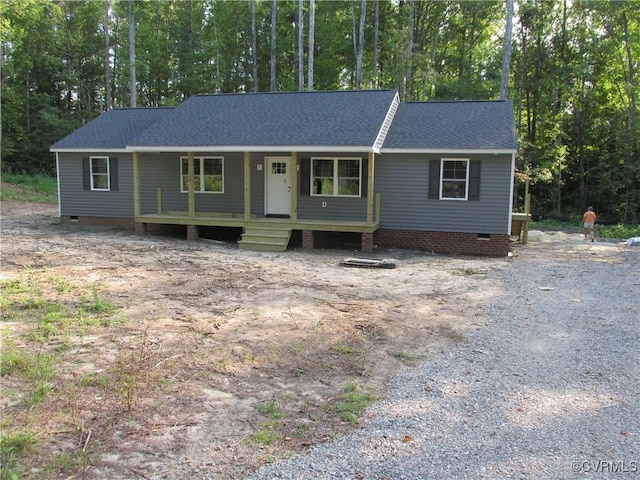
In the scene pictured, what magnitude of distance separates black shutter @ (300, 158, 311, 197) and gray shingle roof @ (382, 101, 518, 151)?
7.34 ft

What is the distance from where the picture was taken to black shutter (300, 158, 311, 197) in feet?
46.8

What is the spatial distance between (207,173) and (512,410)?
12793 mm

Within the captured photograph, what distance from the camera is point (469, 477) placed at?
3.25m

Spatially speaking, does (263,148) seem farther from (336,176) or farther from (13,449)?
(13,449)

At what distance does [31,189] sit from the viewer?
25625mm

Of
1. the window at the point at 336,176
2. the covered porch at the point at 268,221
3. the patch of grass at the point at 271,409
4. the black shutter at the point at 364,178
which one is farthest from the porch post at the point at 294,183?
the patch of grass at the point at 271,409

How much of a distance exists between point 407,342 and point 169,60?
33.9 metres

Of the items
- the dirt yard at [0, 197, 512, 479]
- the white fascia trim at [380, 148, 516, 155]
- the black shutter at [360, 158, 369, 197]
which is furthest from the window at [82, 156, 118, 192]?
the white fascia trim at [380, 148, 516, 155]

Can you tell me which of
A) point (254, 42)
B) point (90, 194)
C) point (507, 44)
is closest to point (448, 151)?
point (507, 44)

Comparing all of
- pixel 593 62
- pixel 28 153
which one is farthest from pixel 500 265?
pixel 28 153

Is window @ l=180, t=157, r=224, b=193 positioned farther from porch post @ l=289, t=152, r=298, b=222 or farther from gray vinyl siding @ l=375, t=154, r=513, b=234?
gray vinyl siding @ l=375, t=154, r=513, b=234

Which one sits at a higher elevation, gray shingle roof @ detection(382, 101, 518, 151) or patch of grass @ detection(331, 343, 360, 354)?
gray shingle roof @ detection(382, 101, 518, 151)

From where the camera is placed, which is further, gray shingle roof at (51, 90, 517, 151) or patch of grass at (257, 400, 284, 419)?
gray shingle roof at (51, 90, 517, 151)

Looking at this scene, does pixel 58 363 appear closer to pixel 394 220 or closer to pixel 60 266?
pixel 60 266
